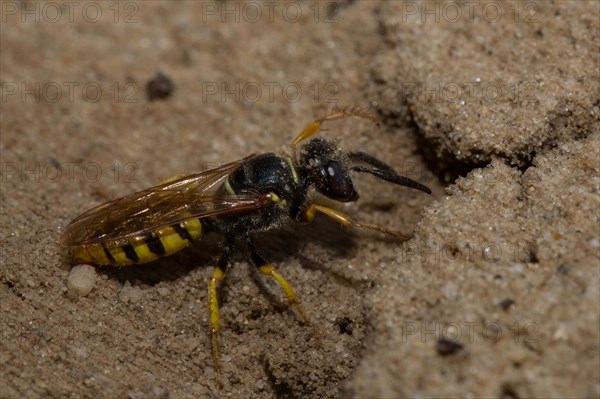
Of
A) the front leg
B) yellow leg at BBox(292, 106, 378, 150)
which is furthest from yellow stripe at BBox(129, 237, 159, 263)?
yellow leg at BBox(292, 106, 378, 150)

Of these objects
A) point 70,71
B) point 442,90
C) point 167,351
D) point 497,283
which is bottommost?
point 167,351

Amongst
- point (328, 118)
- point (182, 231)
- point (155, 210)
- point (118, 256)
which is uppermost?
point (328, 118)

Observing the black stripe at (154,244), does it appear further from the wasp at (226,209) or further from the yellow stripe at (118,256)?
the yellow stripe at (118,256)

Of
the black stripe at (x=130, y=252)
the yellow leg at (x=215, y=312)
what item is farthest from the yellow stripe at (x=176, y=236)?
the yellow leg at (x=215, y=312)

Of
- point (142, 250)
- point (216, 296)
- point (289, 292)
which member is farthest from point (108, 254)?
point (289, 292)

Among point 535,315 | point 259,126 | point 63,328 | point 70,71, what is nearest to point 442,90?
point 259,126

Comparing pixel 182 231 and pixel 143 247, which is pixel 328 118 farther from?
pixel 143 247

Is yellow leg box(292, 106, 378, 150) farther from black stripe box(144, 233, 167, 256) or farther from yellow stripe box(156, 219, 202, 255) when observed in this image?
black stripe box(144, 233, 167, 256)

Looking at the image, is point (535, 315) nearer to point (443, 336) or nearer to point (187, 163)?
point (443, 336)
